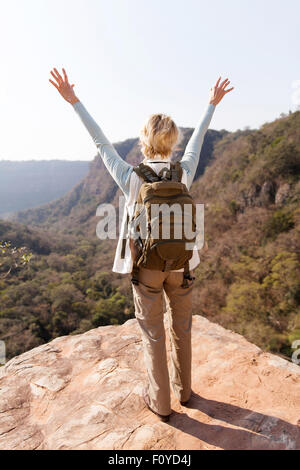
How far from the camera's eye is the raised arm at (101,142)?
1752 mm

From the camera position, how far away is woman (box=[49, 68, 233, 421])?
1.73 meters

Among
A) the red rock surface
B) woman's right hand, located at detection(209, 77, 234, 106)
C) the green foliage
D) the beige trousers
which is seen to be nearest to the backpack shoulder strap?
the beige trousers

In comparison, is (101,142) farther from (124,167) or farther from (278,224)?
(278,224)

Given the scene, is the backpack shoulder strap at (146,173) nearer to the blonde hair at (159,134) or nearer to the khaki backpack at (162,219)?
the khaki backpack at (162,219)

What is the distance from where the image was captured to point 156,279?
177 centimetres

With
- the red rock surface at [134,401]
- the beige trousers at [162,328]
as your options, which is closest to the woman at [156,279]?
the beige trousers at [162,328]

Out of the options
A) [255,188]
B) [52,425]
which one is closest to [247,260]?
[255,188]

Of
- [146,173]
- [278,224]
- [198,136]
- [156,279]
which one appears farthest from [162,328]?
[278,224]

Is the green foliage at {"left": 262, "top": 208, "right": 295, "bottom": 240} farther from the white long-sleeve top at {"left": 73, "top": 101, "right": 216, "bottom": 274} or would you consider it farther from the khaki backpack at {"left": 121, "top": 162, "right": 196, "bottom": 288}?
the khaki backpack at {"left": 121, "top": 162, "right": 196, "bottom": 288}

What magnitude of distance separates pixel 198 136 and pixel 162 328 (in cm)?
141

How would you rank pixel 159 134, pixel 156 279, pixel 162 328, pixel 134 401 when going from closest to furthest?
pixel 159 134, pixel 156 279, pixel 162 328, pixel 134 401
